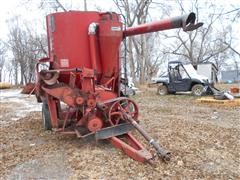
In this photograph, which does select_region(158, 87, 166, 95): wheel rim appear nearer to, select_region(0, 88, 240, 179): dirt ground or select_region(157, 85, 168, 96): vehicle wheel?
select_region(157, 85, 168, 96): vehicle wheel

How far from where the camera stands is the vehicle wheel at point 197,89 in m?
15.3

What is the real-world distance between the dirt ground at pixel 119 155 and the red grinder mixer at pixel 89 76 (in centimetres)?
32

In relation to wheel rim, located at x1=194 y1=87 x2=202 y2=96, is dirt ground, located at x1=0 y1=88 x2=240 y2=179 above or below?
above

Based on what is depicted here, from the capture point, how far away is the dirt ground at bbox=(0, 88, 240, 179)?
171 inches

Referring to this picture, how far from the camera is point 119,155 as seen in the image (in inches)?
197

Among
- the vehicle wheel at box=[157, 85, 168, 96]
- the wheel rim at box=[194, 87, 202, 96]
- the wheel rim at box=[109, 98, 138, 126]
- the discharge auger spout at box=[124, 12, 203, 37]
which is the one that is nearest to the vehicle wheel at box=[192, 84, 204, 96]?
the wheel rim at box=[194, 87, 202, 96]

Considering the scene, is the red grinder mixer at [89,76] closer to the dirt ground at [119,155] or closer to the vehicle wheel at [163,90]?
the dirt ground at [119,155]

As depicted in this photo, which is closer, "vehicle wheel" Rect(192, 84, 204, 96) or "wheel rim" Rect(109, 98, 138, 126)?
"wheel rim" Rect(109, 98, 138, 126)

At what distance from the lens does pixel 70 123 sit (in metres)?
6.18

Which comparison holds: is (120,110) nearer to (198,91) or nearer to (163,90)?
(198,91)

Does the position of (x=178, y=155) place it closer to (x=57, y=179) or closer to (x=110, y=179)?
(x=110, y=179)

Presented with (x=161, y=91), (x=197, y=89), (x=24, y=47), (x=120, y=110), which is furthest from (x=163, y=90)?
(x=24, y=47)

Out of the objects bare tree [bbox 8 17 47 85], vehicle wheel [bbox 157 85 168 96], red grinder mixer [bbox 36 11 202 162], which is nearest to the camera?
red grinder mixer [bbox 36 11 202 162]

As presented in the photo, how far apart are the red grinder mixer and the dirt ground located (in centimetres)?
32
